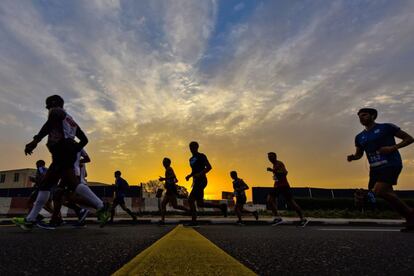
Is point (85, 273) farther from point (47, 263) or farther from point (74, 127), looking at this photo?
point (74, 127)

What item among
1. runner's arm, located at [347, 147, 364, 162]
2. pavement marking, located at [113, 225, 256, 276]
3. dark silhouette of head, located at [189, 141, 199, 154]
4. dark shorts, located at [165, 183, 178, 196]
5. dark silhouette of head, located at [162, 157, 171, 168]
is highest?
dark silhouette of head, located at [189, 141, 199, 154]

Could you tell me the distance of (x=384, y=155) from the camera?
532 cm

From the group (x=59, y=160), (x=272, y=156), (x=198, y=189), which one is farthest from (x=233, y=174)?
(x=59, y=160)

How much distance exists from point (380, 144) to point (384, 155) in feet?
0.64

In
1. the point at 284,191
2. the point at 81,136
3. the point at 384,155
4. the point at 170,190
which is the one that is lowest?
the point at 284,191

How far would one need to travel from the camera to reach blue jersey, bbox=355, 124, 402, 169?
17.4ft

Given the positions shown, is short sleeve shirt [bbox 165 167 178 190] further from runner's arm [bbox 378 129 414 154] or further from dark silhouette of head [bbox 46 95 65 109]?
runner's arm [bbox 378 129 414 154]

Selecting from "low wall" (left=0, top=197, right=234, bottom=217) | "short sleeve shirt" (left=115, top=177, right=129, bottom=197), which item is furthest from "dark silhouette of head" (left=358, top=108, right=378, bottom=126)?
"low wall" (left=0, top=197, right=234, bottom=217)

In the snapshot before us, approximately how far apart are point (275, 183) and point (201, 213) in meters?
8.81

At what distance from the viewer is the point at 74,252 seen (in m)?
2.45

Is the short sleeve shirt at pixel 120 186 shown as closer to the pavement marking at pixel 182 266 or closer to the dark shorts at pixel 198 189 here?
the dark shorts at pixel 198 189

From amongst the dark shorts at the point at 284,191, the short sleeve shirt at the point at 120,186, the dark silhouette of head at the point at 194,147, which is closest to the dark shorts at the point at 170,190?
the dark silhouette of head at the point at 194,147

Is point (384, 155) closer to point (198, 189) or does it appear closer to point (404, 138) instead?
point (404, 138)

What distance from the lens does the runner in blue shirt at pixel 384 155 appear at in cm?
518
